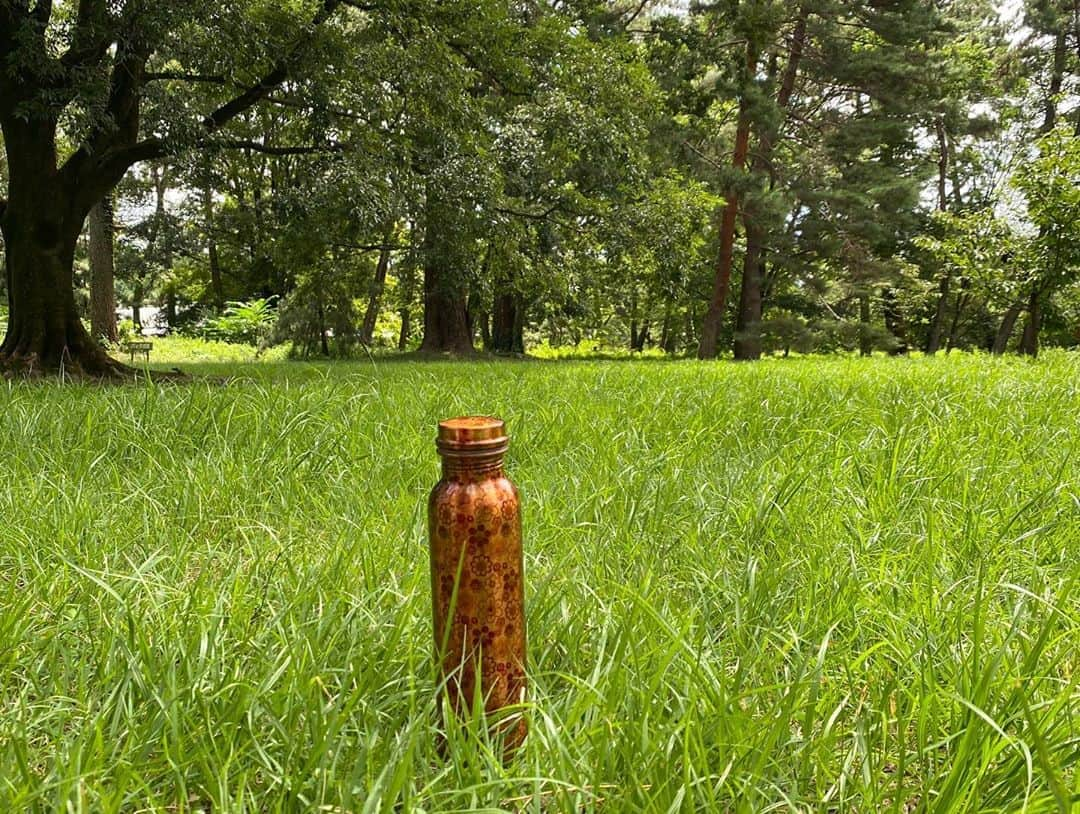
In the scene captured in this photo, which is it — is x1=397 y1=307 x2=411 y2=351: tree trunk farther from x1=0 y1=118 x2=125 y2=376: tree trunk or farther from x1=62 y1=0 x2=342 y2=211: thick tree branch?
x1=0 y1=118 x2=125 y2=376: tree trunk

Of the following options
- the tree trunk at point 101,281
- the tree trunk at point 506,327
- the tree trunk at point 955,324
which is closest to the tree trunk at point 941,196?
the tree trunk at point 955,324

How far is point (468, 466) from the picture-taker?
92cm

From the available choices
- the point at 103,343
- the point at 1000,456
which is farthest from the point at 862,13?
the point at 103,343

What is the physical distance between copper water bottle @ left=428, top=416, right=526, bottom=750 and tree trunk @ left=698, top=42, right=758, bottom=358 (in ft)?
43.5

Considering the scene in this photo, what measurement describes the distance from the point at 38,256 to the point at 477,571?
775cm

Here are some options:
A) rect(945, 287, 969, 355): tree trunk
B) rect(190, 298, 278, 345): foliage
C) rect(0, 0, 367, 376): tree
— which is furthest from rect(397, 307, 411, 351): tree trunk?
rect(945, 287, 969, 355): tree trunk

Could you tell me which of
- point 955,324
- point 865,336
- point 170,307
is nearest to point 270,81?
point 865,336

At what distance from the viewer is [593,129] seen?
28.1ft

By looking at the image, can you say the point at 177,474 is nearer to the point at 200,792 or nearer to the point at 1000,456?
the point at 200,792

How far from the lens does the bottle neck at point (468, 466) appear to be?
917 millimetres

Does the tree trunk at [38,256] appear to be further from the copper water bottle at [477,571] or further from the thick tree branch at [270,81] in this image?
the copper water bottle at [477,571]

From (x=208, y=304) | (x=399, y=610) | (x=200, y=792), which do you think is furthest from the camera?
(x=208, y=304)

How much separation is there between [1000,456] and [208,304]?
2745 cm

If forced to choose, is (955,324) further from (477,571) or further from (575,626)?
(477,571)
